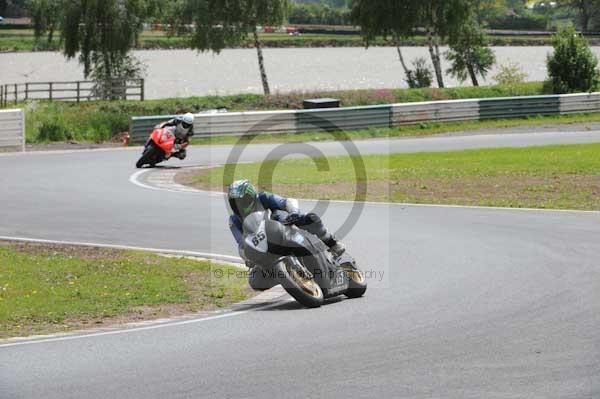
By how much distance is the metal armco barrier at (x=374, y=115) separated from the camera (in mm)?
34000

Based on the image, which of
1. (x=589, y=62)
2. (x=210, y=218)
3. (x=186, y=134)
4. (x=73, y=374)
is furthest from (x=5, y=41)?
(x=73, y=374)

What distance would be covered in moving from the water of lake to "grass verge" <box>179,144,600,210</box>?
38.9 metres

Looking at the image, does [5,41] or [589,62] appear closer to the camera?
[589,62]

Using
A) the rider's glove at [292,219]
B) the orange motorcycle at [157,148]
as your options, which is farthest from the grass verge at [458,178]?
the rider's glove at [292,219]

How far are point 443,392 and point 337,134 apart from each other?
28004mm

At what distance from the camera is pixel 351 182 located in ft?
80.0

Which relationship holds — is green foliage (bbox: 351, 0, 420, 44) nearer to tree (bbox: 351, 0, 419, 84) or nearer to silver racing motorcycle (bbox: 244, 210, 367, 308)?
tree (bbox: 351, 0, 419, 84)

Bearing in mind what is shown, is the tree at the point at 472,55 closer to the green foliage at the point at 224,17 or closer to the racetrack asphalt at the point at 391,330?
the green foliage at the point at 224,17

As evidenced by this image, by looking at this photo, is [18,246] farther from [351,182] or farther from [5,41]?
[5,41]

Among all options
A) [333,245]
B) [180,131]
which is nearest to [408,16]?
[180,131]

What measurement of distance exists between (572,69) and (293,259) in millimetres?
33464

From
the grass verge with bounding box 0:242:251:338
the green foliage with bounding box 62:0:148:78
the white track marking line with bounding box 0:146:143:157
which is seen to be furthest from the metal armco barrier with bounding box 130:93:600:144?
the grass verge with bounding box 0:242:251:338

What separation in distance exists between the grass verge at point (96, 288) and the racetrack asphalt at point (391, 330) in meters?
1.13

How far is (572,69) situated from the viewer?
42.9 metres
